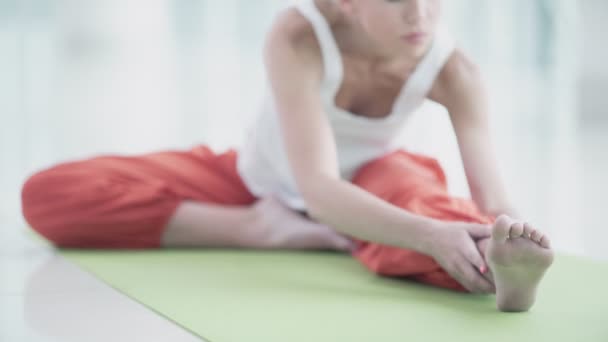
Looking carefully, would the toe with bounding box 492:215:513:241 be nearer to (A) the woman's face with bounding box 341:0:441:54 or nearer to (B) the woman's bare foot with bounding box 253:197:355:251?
(A) the woman's face with bounding box 341:0:441:54

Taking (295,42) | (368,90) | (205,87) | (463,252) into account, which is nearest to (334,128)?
(368,90)

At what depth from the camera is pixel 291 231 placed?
1.56m

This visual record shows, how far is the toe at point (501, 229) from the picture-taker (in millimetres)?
967

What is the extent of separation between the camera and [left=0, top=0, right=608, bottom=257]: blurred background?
8.66 feet

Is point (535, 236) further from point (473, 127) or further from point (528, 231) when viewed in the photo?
point (473, 127)

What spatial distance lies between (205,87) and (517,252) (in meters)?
1.98

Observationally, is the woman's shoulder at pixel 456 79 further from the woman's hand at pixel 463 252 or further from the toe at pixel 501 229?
the toe at pixel 501 229

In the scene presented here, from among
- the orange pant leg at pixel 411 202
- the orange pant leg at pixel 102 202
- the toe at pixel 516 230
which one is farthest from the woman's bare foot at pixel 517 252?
the orange pant leg at pixel 102 202

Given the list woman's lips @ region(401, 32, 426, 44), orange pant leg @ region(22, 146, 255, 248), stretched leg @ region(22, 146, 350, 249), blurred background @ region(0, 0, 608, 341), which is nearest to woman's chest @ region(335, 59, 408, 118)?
woman's lips @ region(401, 32, 426, 44)

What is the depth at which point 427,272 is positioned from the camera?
1217mm

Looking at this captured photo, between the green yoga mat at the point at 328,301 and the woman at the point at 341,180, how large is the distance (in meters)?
0.05

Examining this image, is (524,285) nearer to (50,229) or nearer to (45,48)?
(50,229)

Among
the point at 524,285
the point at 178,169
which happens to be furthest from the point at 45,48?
the point at 524,285

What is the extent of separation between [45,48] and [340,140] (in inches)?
57.9
